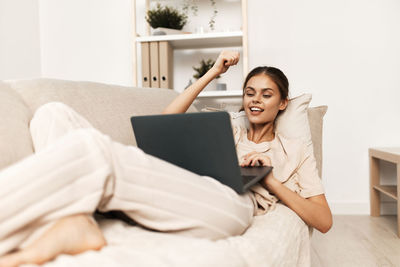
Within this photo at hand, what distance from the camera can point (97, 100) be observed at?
3.79ft

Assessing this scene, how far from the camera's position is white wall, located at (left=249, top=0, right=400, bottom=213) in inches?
93.4

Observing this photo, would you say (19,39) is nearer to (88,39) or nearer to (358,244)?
(88,39)

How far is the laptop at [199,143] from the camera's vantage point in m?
0.81

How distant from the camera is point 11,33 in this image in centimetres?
232

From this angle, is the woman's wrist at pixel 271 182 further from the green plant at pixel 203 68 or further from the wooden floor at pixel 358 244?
the green plant at pixel 203 68

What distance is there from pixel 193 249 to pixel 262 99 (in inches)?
33.2

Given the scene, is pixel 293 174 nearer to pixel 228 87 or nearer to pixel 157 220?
pixel 157 220

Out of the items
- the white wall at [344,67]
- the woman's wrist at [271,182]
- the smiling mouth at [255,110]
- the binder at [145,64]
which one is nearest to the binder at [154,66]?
the binder at [145,64]

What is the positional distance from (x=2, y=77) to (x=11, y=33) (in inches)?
12.4

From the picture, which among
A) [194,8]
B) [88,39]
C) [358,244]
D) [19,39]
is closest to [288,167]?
[358,244]

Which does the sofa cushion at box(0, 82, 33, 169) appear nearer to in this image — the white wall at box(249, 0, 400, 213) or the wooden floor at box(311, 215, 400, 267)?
the wooden floor at box(311, 215, 400, 267)

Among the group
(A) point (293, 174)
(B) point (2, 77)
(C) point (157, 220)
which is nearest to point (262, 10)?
(A) point (293, 174)

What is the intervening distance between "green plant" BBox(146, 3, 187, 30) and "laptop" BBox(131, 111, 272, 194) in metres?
1.48

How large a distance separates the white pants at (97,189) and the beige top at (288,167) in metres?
0.25
